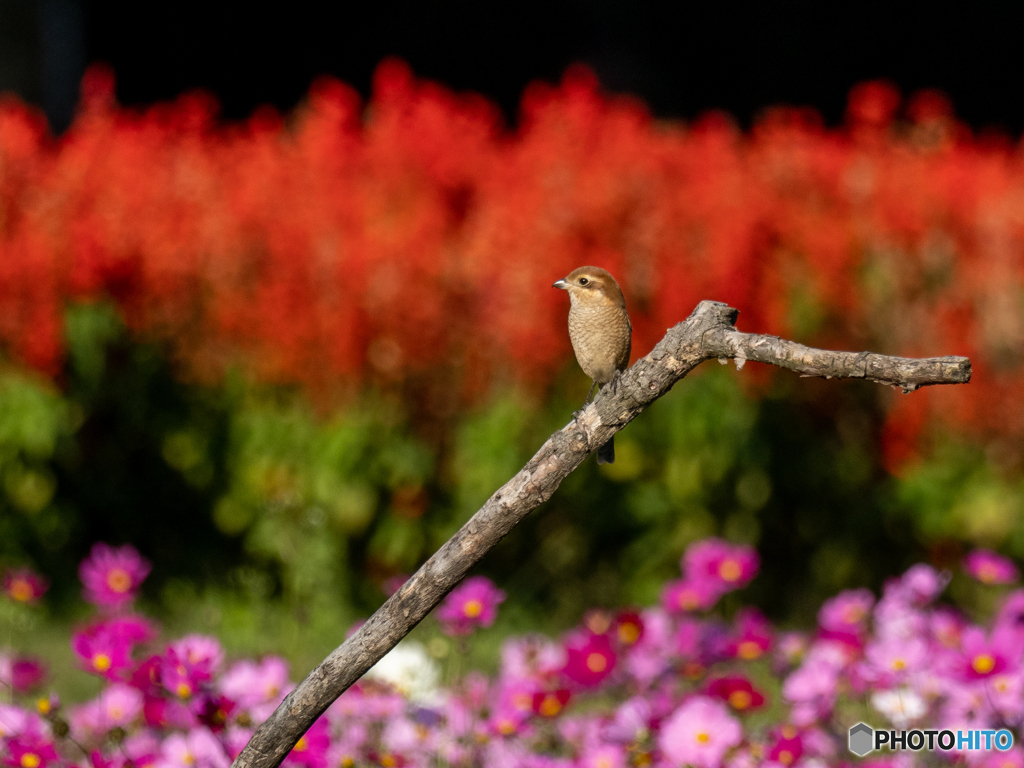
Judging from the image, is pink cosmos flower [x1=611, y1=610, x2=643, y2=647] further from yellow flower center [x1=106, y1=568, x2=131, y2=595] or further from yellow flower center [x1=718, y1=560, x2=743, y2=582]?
yellow flower center [x1=106, y1=568, x2=131, y2=595]

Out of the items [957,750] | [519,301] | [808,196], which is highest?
[808,196]

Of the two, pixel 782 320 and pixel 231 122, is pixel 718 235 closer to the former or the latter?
pixel 782 320

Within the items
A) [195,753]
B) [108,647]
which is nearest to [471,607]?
[195,753]

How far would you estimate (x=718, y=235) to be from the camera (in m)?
4.40

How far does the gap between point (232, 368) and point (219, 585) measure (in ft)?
2.84

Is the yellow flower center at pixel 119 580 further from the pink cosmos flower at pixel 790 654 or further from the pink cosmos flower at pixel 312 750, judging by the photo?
the pink cosmos flower at pixel 790 654

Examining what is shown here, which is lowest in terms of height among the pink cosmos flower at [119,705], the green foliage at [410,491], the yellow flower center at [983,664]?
the pink cosmos flower at [119,705]

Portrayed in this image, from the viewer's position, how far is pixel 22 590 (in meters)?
2.43

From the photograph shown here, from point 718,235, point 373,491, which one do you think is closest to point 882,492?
point 718,235

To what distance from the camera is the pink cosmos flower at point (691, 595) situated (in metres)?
2.72

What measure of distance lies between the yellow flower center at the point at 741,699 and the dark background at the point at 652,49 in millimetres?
8516

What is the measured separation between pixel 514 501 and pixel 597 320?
0.27 metres

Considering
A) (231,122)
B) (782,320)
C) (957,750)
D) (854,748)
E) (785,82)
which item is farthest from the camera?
(785,82)

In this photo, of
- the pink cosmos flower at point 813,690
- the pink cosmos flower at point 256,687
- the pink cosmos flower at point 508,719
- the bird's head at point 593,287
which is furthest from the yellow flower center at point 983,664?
the pink cosmos flower at point 256,687
